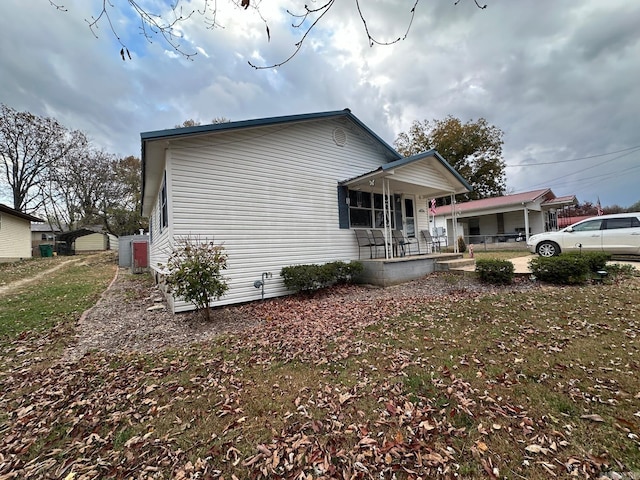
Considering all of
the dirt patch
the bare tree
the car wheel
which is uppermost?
the bare tree

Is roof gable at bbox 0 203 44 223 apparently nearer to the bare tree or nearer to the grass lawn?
the grass lawn

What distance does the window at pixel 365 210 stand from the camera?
9406 millimetres

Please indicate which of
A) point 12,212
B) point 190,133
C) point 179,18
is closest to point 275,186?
point 190,133

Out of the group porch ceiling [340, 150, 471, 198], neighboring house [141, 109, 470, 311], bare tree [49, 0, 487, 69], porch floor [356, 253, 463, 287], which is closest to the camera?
bare tree [49, 0, 487, 69]

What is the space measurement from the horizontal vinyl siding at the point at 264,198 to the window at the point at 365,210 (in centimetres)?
71

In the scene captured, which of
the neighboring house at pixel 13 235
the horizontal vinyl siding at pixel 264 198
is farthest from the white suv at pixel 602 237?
the neighboring house at pixel 13 235

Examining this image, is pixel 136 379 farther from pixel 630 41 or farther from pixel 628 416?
pixel 630 41

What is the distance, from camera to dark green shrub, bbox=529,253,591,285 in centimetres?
636

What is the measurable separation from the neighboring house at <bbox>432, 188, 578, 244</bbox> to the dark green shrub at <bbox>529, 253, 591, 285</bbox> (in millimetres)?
9463

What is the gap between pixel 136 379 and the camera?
10.7ft

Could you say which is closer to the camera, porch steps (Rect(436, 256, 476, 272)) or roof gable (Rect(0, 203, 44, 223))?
porch steps (Rect(436, 256, 476, 272))

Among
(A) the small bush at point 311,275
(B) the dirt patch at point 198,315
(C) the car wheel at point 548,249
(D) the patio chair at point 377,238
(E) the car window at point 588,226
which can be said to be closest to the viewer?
(B) the dirt patch at point 198,315

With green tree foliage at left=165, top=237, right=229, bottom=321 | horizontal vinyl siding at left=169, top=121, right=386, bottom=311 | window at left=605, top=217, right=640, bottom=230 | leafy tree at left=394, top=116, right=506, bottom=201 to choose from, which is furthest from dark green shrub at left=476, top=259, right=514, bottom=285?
leafy tree at left=394, top=116, right=506, bottom=201

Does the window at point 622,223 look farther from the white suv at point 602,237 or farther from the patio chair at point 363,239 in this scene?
the patio chair at point 363,239
